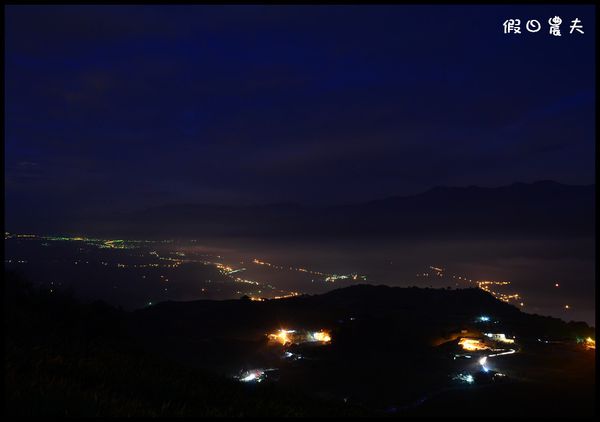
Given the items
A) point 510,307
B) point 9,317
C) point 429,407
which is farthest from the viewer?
point 510,307

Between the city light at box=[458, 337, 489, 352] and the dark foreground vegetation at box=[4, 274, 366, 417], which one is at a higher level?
the dark foreground vegetation at box=[4, 274, 366, 417]

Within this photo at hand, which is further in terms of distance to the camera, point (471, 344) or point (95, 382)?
point (471, 344)

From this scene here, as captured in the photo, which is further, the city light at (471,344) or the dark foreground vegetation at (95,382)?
the city light at (471,344)

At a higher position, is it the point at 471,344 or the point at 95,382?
the point at 95,382

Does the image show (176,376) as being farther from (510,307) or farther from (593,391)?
(510,307)

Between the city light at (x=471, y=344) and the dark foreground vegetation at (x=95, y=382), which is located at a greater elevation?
the dark foreground vegetation at (x=95, y=382)

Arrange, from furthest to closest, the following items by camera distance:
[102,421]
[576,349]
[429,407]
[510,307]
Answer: [510,307]
[576,349]
[429,407]
[102,421]

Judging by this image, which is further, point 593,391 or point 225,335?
point 225,335

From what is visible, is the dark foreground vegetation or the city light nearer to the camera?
the dark foreground vegetation

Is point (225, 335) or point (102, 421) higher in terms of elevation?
point (102, 421)

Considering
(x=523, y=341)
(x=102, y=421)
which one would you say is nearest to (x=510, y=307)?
(x=523, y=341)
